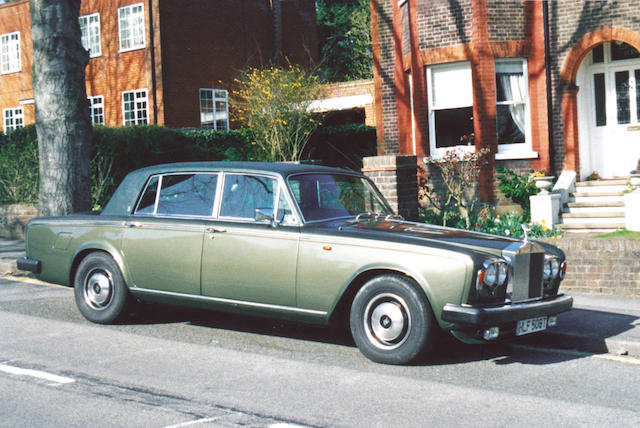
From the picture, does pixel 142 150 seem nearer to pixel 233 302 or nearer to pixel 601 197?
pixel 601 197

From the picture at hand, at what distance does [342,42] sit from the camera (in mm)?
42750

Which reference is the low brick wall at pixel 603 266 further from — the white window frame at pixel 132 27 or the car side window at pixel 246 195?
the white window frame at pixel 132 27

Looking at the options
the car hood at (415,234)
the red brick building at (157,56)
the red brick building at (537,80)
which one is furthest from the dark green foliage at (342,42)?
the car hood at (415,234)

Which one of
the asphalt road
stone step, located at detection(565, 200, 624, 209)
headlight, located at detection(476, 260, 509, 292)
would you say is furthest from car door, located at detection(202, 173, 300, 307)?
stone step, located at detection(565, 200, 624, 209)

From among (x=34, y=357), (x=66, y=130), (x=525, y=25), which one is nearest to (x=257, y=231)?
(x=34, y=357)

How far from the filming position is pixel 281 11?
106 feet

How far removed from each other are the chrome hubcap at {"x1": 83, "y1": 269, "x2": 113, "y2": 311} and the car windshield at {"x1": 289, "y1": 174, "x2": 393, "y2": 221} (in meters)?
2.42

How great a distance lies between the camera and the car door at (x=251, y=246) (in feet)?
21.7

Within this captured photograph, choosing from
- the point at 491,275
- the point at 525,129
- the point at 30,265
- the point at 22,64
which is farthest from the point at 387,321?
the point at 22,64

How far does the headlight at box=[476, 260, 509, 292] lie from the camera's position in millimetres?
5838

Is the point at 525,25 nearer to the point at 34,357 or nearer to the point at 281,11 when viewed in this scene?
the point at 34,357

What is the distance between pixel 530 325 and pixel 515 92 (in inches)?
430

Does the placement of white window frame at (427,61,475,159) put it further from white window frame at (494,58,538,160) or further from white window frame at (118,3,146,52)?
white window frame at (118,3,146,52)

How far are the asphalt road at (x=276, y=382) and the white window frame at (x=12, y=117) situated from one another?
84.9 ft
